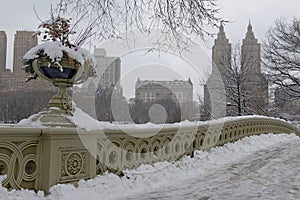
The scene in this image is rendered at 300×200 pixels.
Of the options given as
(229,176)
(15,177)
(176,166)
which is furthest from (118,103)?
(15,177)

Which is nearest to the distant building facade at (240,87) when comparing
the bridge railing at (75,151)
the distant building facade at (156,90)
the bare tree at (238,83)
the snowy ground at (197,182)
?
the bare tree at (238,83)

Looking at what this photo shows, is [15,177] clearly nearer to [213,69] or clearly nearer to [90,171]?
[90,171]

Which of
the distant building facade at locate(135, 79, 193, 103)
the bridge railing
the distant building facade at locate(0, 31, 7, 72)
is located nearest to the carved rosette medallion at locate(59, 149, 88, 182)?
the bridge railing

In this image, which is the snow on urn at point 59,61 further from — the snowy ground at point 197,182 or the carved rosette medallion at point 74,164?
the snowy ground at point 197,182

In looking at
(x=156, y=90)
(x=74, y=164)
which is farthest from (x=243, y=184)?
(x=156, y=90)

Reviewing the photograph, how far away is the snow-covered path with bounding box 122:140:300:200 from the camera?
4.70 metres

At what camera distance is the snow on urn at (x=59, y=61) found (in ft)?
15.5

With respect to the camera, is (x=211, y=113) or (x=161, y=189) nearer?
(x=161, y=189)

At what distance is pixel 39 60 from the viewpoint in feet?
15.6

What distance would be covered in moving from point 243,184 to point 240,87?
77.8 feet

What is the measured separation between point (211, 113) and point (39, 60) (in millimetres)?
24829

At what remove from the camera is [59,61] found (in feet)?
15.5

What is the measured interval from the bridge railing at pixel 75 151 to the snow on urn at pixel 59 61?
71cm

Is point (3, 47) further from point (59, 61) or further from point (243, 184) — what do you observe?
point (243, 184)
